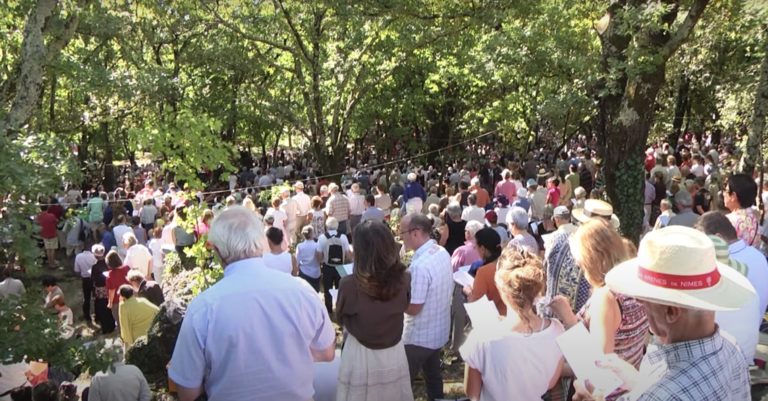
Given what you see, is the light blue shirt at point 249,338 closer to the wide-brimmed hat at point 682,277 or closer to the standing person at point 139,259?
the wide-brimmed hat at point 682,277

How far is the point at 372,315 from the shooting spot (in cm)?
357

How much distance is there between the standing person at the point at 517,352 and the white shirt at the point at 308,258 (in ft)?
18.2

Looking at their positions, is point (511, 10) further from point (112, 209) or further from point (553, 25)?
point (112, 209)

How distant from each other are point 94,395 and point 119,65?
14581 mm

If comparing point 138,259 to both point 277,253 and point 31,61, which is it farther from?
point 31,61

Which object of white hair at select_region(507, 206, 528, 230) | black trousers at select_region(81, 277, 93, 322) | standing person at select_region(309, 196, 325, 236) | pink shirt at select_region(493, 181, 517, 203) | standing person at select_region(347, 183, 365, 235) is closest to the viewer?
white hair at select_region(507, 206, 528, 230)

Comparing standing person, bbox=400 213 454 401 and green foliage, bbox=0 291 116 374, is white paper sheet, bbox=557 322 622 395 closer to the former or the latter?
standing person, bbox=400 213 454 401

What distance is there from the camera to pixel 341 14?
1114 cm

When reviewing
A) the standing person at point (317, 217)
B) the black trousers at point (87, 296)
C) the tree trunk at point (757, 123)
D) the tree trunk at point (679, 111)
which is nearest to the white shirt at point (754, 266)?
the tree trunk at point (757, 123)

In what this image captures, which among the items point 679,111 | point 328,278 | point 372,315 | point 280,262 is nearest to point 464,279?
point 372,315

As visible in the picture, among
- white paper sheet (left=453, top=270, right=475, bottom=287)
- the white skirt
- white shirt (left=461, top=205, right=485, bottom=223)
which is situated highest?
white shirt (left=461, top=205, right=485, bottom=223)

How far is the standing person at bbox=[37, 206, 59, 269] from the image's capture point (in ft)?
37.0

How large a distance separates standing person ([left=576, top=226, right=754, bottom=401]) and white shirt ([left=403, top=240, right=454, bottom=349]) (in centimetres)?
190

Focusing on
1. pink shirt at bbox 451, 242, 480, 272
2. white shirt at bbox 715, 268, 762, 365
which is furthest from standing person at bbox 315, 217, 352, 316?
white shirt at bbox 715, 268, 762, 365
